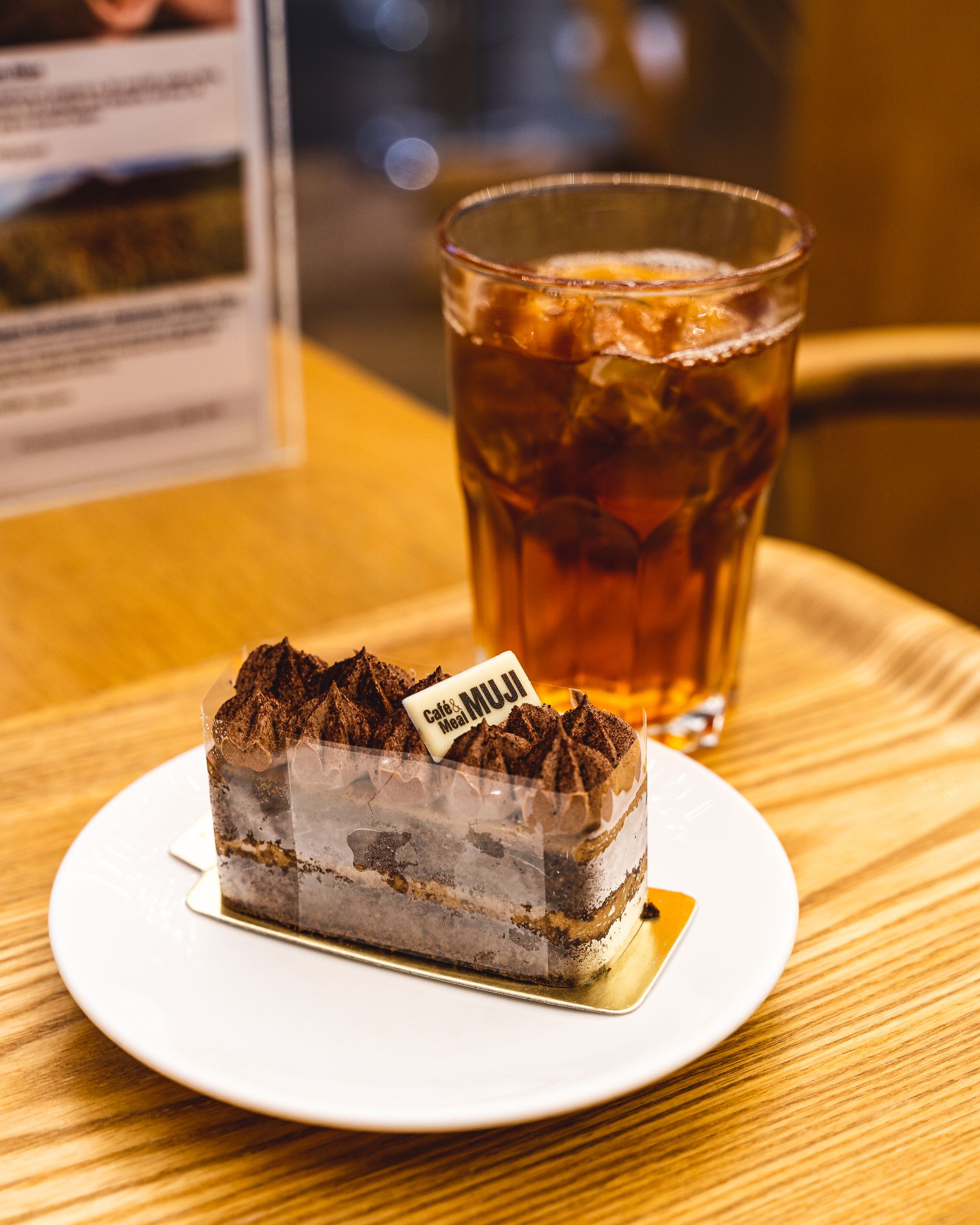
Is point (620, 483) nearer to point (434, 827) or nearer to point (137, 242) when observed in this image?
point (434, 827)

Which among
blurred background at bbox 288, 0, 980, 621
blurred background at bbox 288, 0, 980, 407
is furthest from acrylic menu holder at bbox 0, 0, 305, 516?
blurred background at bbox 288, 0, 980, 407

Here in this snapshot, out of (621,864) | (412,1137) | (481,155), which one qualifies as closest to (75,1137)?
(412,1137)

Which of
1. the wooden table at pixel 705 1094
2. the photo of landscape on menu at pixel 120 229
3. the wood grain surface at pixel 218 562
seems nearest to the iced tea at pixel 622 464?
the wooden table at pixel 705 1094

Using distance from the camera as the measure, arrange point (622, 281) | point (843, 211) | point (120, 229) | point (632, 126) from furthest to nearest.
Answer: point (632, 126) → point (843, 211) → point (120, 229) → point (622, 281)

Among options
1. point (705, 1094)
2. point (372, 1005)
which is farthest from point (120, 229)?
point (705, 1094)

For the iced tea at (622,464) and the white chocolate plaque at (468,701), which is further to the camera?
the iced tea at (622,464)

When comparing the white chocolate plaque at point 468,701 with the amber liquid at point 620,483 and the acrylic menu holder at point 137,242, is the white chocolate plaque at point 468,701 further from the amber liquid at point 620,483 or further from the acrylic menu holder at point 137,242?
the acrylic menu holder at point 137,242

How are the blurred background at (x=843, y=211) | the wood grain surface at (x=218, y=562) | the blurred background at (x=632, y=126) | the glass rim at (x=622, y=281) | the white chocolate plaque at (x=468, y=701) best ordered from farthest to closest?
the blurred background at (x=632, y=126) < the blurred background at (x=843, y=211) < the wood grain surface at (x=218, y=562) < the glass rim at (x=622, y=281) < the white chocolate plaque at (x=468, y=701)
